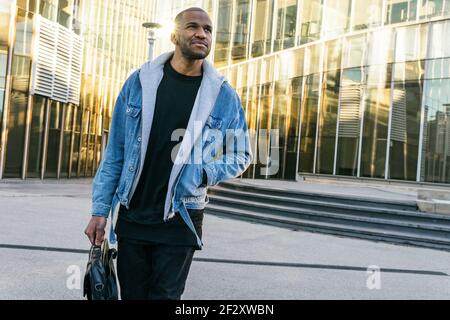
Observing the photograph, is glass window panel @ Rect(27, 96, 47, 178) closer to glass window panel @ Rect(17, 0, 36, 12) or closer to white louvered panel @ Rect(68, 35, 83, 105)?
white louvered panel @ Rect(68, 35, 83, 105)

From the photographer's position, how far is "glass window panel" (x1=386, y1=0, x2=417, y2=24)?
817 inches

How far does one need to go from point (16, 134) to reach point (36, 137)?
1.68m

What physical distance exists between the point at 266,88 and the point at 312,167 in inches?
227

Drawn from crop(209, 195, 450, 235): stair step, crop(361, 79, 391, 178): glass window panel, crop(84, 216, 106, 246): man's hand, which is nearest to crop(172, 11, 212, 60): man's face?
crop(84, 216, 106, 246): man's hand

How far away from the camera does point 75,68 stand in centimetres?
2656

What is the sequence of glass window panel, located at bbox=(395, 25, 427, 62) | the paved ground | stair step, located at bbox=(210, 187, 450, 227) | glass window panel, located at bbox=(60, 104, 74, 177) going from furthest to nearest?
glass window panel, located at bbox=(60, 104, 74, 177) → glass window panel, located at bbox=(395, 25, 427, 62) → stair step, located at bbox=(210, 187, 450, 227) → the paved ground

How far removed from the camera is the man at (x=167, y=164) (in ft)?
8.36

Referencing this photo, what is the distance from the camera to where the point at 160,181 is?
257 centimetres

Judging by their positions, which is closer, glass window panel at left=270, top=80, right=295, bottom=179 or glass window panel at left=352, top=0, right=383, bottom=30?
glass window panel at left=352, top=0, right=383, bottom=30

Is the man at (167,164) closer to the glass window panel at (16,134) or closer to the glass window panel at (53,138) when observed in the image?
the glass window panel at (16,134)

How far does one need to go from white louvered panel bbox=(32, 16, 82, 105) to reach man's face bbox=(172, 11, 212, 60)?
2150cm

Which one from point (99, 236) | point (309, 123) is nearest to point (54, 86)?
point (309, 123)

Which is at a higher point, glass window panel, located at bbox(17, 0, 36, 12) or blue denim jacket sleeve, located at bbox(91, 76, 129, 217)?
glass window panel, located at bbox(17, 0, 36, 12)

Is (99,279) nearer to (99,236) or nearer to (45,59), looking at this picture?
(99,236)
